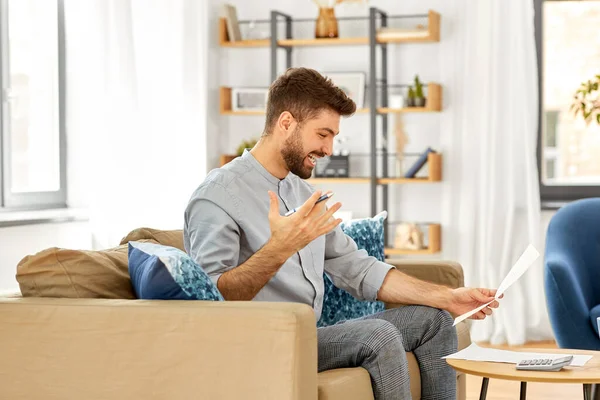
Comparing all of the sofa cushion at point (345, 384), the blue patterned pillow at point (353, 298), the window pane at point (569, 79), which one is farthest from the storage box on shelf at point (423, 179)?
the sofa cushion at point (345, 384)

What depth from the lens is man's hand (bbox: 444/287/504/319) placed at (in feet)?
8.98

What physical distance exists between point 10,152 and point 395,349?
2.37 m

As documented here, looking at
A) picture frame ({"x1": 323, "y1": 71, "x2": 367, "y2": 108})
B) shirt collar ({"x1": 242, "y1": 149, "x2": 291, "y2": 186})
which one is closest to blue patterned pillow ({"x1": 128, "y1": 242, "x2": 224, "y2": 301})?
shirt collar ({"x1": 242, "y1": 149, "x2": 291, "y2": 186})

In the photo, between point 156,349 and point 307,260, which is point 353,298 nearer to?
point 307,260

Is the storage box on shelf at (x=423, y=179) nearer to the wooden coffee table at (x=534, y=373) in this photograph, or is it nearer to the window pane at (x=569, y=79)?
the window pane at (x=569, y=79)

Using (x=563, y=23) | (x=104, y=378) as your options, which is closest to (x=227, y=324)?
(x=104, y=378)

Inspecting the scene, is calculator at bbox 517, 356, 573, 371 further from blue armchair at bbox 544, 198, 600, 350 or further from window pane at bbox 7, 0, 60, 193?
window pane at bbox 7, 0, 60, 193

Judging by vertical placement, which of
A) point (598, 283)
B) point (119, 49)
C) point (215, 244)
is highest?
point (119, 49)

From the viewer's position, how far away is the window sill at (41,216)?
3859 mm

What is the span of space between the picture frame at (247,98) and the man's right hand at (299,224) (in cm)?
340

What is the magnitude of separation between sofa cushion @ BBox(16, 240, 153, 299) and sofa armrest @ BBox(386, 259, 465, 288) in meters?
1.39

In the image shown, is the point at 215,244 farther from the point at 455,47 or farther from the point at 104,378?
the point at 455,47

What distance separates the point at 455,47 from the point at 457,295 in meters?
3.09

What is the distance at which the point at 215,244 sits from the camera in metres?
2.50
